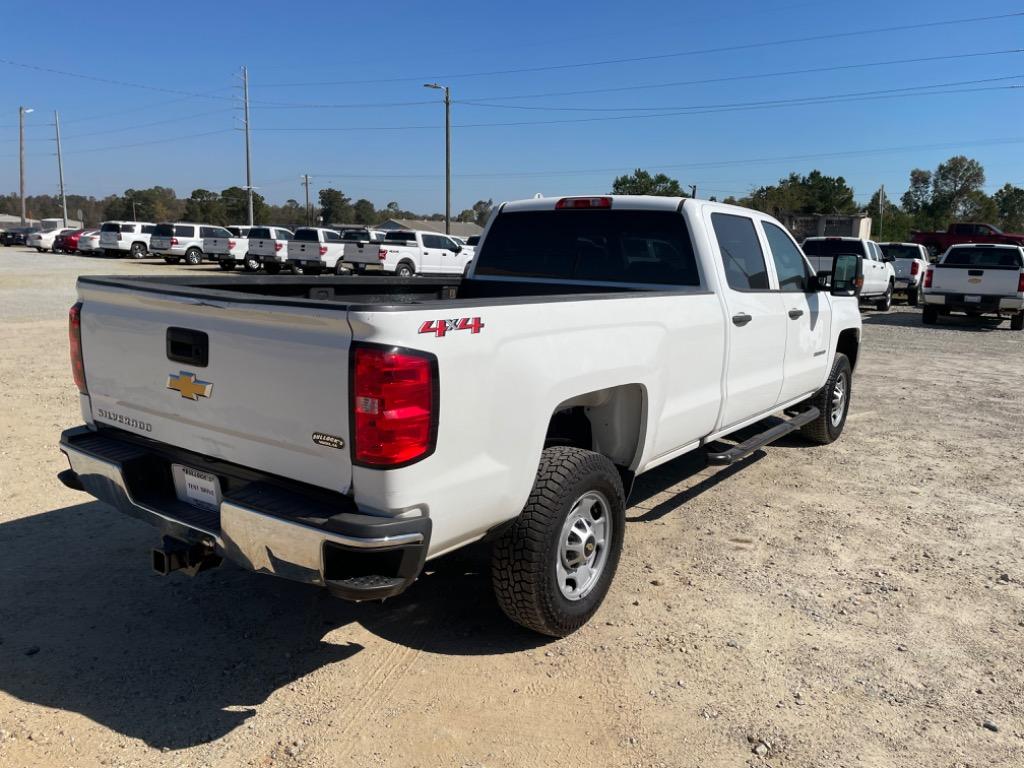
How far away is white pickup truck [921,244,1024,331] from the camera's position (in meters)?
17.4

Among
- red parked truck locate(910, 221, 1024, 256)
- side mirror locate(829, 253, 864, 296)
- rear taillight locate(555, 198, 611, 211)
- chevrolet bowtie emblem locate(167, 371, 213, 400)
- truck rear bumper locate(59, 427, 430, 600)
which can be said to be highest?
red parked truck locate(910, 221, 1024, 256)

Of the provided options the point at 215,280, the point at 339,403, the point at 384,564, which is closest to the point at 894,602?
the point at 384,564

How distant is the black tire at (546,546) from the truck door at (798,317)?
2.64 m

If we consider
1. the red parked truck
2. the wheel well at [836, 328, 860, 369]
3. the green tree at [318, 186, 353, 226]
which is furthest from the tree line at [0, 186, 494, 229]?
the wheel well at [836, 328, 860, 369]

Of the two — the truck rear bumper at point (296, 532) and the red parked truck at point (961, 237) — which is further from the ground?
the red parked truck at point (961, 237)

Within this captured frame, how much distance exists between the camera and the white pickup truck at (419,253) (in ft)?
91.2

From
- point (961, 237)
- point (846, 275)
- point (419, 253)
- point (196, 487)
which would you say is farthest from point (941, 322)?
point (961, 237)

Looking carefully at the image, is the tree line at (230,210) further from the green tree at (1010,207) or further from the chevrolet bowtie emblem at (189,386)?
the chevrolet bowtie emblem at (189,386)

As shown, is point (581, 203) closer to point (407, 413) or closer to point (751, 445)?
point (751, 445)

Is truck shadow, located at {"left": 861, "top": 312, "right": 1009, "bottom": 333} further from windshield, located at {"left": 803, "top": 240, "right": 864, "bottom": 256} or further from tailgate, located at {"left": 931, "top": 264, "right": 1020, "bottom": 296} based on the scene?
windshield, located at {"left": 803, "top": 240, "right": 864, "bottom": 256}

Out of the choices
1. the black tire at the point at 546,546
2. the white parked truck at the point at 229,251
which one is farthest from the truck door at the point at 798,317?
the white parked truck at the point at 229,251

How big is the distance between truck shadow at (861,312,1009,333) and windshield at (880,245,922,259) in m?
4.13

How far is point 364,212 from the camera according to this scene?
118 meters

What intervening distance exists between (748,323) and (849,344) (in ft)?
9.96
